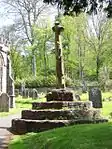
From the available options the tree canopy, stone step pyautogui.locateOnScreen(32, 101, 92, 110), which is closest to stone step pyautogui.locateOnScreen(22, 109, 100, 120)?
stone step pyautogui.locateOnScreen(32, 101, 92, 110)

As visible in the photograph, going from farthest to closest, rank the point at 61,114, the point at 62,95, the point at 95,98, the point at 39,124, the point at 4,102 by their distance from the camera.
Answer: the point at 4,102 → the point at 95,98 → the point at 62,95 → the point at 61,114 → the point at 39,124

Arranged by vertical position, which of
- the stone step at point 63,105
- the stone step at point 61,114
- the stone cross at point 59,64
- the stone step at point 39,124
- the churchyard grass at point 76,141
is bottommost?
the churchyard grass at point 76,141

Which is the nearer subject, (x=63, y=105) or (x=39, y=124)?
(x=39, y=124)

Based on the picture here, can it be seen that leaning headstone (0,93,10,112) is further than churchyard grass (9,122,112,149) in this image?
Yes

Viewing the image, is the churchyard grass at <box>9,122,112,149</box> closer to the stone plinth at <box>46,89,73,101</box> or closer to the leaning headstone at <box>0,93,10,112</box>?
the stone plinth at <box>46,89,73,101</box>

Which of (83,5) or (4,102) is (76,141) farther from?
(4,102)

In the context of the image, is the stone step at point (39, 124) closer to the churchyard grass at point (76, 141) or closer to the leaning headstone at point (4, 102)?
the churchyard grass at point (76, 141)

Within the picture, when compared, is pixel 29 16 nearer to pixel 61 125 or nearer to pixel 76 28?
pixel 76 28

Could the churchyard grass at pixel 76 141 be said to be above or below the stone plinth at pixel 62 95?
below

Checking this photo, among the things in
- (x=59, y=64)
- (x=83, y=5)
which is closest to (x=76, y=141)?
(x=83, y=5)

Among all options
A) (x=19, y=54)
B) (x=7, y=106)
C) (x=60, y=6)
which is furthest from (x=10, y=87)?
(x=60, y=6)

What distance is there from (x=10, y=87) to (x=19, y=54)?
27.6 m

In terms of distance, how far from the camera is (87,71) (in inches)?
2793

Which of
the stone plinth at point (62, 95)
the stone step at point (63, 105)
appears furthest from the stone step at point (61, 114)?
the stone plinth at point (62, 95)
